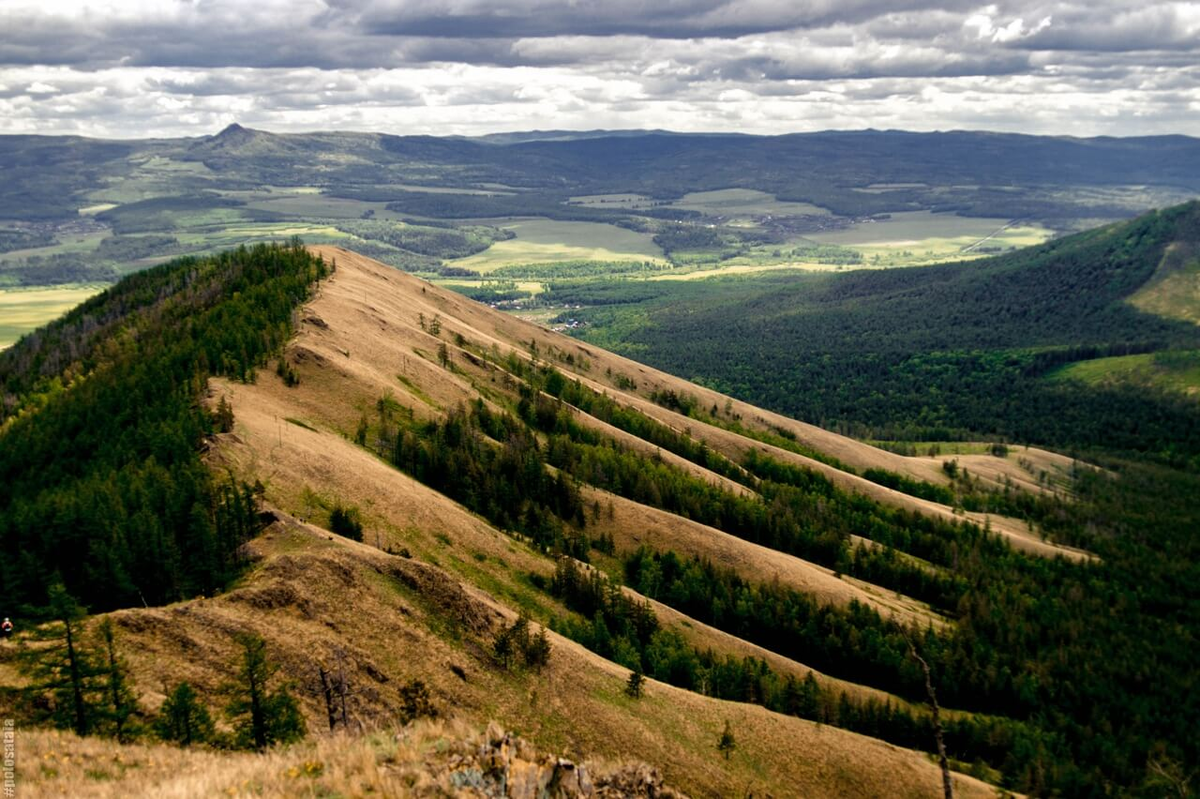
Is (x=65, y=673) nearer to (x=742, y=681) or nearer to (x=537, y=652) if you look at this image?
(x=537, y=652)

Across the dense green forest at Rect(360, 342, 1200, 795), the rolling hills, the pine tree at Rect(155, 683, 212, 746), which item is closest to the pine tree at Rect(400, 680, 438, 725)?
the rolling hills

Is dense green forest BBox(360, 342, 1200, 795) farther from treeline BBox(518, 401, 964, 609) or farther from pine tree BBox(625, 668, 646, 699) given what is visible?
pine tree BBox(625, 668, 646, 699)

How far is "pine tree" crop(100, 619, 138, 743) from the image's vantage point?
52.9m

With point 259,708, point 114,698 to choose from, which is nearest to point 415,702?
point 259,708

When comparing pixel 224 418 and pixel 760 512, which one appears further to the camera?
pixel 760 512

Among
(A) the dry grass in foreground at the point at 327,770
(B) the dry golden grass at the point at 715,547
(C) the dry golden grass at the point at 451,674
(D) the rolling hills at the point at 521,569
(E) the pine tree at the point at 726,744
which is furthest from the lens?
(B) the dry golden grass at the point at 715,547

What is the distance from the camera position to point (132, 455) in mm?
98438

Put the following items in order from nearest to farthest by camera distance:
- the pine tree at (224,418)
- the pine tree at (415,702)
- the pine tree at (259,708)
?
the pine tree at (259,708) < the pine tree at (415,702) < the pine tree at (224,418)

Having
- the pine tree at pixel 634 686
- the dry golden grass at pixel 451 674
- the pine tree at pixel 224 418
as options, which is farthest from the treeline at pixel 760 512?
the dry golden grass at pixel 451 674

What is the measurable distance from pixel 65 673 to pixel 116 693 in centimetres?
326

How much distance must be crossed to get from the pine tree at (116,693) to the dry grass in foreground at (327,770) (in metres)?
4.91

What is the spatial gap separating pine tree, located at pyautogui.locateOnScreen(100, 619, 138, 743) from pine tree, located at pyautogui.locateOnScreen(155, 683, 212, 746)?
1.72 metres

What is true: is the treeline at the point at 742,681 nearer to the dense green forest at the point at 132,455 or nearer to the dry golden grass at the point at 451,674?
the dry golden grass at the point at 451,674

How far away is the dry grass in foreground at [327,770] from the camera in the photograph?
36.1m
